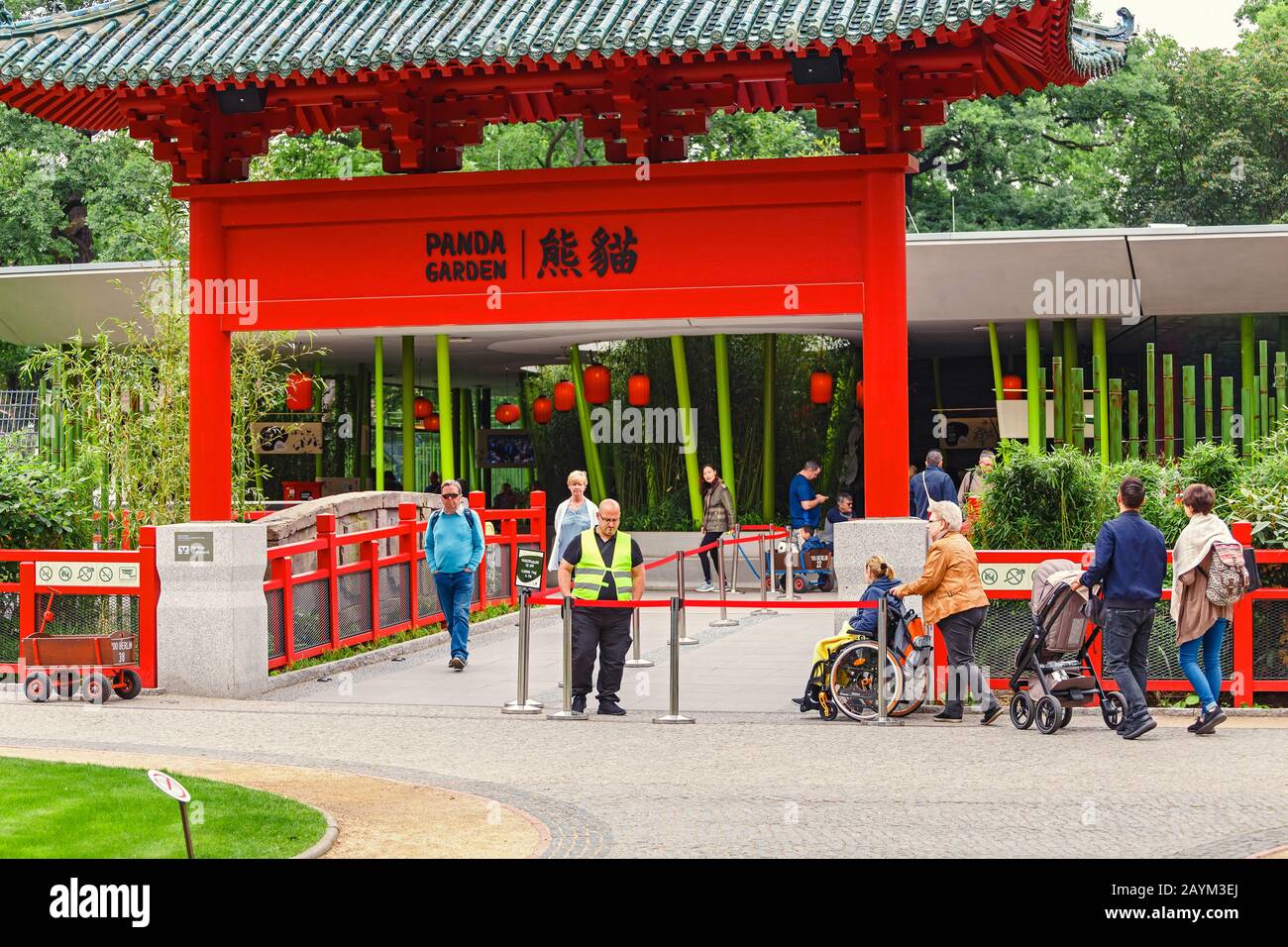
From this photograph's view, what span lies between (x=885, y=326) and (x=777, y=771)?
13.3 feet

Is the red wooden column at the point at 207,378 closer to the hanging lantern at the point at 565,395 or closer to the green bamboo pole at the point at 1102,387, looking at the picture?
the green bamboo pole at the point at 1102,387

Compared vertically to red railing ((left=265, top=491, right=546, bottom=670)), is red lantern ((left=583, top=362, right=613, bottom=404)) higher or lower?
higher

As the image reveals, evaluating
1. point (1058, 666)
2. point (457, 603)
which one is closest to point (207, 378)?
point (457, 603)

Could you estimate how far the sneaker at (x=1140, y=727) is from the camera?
1058 centimetres

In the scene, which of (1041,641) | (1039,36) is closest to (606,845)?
(1041,641)

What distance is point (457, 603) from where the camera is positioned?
15.0 metres

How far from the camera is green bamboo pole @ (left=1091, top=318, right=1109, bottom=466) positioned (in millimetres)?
20766

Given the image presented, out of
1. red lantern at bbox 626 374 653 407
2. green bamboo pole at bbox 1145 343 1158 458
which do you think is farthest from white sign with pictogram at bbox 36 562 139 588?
red lantern at bbox 626 374 653 407

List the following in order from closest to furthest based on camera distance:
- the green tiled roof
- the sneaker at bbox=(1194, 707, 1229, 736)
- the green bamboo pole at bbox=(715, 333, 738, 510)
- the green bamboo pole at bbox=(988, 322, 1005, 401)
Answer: the sneaker at bbox=(1194, 707, 1229, 736)
the green tiled roof
the green bamboo pole at bbox=(988, 322, 1005, 401)
the green bamboo pole at bbox=(715, 333, 738, 510)

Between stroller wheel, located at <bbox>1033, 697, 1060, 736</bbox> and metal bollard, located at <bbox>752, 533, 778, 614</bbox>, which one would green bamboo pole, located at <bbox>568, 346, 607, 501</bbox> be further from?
stroller wheel, located at <bbox>1033, 697, 1060, 736</bbox>

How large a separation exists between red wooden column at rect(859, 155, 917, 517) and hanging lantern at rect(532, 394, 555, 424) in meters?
14.9

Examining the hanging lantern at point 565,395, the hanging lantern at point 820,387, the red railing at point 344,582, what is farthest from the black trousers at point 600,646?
the hanging lantern at point 565,395

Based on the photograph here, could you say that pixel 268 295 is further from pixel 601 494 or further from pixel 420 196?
pixel 601 494

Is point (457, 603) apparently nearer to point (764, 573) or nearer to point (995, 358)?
point (764, 573)
